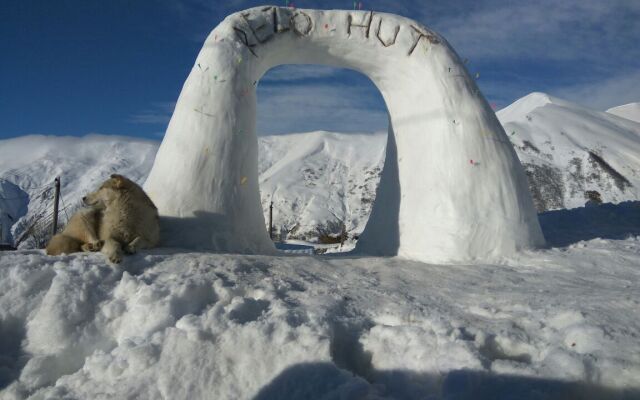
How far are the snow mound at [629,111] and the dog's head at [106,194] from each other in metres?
110

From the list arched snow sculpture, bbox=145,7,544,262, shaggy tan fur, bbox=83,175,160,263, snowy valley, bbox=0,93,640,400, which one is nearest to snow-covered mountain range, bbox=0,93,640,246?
arched snow sculpture, bbox=145,7,544,262

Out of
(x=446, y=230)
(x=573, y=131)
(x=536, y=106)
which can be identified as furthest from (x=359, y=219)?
(x=446, y=230)

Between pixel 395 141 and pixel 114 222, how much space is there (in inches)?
146

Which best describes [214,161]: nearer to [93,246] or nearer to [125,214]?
[125,214]

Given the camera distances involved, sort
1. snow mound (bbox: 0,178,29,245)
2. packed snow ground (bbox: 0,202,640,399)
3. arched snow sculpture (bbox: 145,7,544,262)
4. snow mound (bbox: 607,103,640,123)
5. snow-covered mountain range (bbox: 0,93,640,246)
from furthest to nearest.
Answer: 1. snow mound (bbox: 607,103,640,123)
2. snow mound (bbox: 0,178,29,245)
3. snow-covered mountain range (bbox: 0,93,640,246)
4. arched snow sculpture (bbox: 145,7,544,262)
5. packed snow ground (bbox: 0,202,640,399)

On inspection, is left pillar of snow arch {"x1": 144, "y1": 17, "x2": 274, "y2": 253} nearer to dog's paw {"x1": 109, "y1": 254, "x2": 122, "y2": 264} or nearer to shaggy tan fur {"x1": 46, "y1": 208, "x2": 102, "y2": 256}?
shaggy tan fur {"x1": 46, "y1": 208, "x2": 102, "y2": 256}

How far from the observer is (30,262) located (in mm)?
3562

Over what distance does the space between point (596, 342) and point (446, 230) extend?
2.72 metres

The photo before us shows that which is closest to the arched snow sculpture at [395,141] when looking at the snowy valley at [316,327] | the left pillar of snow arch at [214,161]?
the left pillar of snow arch at [214,161]

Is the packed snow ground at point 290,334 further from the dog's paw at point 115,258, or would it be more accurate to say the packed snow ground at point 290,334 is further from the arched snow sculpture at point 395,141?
the arched snow sculpture at point 395,141

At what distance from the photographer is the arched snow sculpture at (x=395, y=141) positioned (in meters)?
5.27

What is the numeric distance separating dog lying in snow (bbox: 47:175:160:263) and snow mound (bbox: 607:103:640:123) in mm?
110384

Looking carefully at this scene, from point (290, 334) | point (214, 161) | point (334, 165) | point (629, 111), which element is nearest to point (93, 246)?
Answer: point (214, 161)

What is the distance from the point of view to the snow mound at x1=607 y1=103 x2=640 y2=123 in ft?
312
